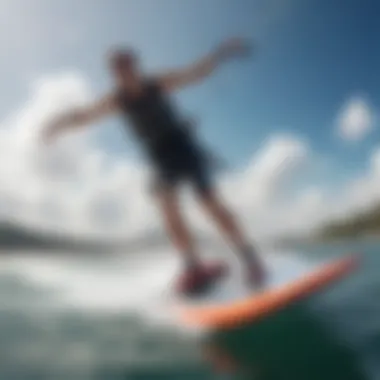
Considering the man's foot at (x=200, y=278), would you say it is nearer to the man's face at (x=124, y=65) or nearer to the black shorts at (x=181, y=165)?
the black shorts at (x=181, y=165)

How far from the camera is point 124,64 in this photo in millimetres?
1668

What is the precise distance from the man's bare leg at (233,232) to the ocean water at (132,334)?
3 centimetres

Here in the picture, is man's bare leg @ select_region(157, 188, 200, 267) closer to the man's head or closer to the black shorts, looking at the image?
the black shorts

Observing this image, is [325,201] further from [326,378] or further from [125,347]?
[125,347]

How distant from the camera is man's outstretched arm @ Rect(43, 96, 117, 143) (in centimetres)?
165

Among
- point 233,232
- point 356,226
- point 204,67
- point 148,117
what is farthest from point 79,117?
point 356,226

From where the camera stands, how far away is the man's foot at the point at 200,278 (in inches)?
65.4

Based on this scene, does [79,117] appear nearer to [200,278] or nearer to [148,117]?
[148,117]

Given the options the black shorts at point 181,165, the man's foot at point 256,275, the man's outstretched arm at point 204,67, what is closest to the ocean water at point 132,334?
the man's foot at point 256,275

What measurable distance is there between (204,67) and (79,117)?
0.27 meters

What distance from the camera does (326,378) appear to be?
5.39 ft

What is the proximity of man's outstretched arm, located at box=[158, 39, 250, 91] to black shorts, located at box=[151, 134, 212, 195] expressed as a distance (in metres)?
0.11

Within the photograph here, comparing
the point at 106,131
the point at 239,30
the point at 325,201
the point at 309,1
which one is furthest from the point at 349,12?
the point at 106,131

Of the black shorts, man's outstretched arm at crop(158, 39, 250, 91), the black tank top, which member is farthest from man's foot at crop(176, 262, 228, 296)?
man's outstretched arm at crop(158, 39, 250, 91)
